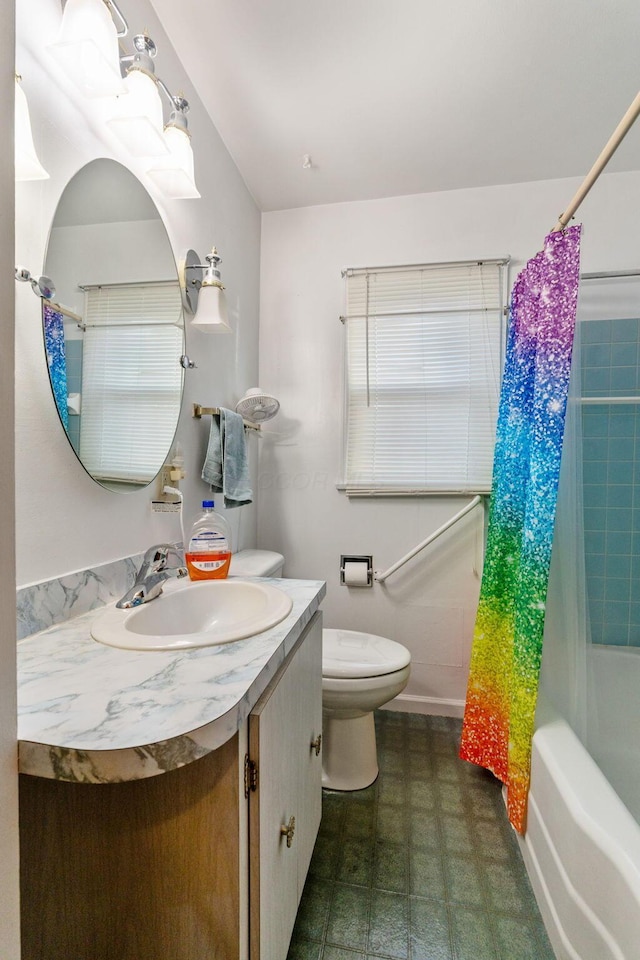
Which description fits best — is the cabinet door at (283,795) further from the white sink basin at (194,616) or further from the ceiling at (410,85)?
the ceiling at (410,85)

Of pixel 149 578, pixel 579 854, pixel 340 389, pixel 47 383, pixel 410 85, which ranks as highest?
pixel 410 85

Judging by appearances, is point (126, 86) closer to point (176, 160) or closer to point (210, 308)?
point (176, 160)

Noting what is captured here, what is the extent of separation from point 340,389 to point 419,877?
1.78 m

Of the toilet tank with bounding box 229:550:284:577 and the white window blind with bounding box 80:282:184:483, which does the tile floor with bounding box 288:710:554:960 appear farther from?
the white window blind with bounding box 80:282:184:483

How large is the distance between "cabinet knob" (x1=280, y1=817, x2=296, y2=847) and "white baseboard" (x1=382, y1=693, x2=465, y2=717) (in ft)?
4.02

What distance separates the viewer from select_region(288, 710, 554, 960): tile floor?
3.31ft

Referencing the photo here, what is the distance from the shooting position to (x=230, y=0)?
1181 millimetres

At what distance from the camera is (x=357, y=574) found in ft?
6.61

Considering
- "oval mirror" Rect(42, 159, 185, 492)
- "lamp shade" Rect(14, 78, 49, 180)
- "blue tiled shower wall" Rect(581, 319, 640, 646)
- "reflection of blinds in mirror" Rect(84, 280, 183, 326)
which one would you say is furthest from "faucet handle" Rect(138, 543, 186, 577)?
"blue tiled shower wall" Rect(581, 319, 640, 646)

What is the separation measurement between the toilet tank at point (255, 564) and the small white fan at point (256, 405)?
582 millimetres

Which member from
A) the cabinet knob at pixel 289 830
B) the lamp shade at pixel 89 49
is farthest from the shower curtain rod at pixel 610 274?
the cabinet knob at pixel 289 830

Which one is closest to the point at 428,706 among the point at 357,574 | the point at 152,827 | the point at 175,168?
the point at 357,574

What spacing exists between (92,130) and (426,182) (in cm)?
151

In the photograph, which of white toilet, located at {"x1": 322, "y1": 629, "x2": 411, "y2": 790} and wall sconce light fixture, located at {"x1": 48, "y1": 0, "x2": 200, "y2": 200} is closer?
wall sconce light fixture, located at {"x1": 48, "y1": 0, "x2": 200, "y2": 200}
